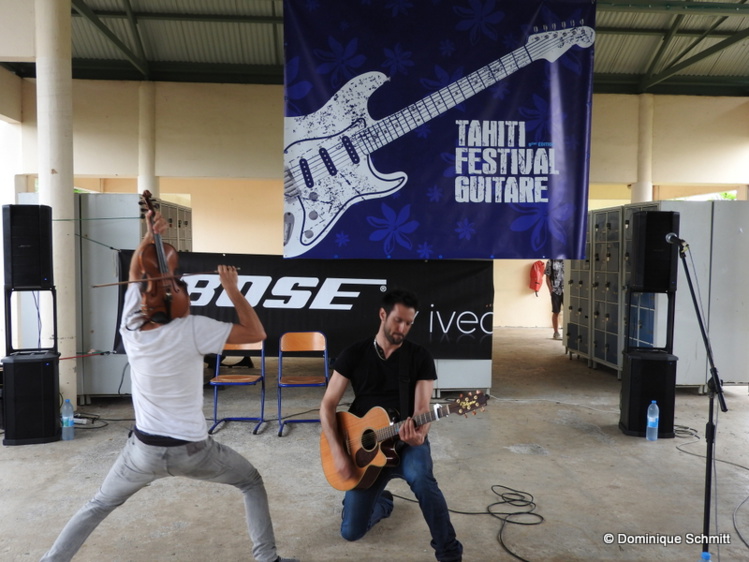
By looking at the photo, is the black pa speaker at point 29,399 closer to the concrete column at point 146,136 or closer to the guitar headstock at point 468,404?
the guitar headstock at point 468,404

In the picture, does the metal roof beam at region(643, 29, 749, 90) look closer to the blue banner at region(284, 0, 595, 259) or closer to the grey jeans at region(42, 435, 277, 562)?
the blue banner at region(284, 0, 595, 259)

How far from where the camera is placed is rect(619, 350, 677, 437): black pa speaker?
591 cm

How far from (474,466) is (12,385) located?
418 centimetres

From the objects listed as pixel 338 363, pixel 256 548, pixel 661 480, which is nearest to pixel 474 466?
pixel 661 480

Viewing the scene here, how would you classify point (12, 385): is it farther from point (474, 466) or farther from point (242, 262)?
point (474, 466)

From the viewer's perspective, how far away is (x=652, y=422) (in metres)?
5.82

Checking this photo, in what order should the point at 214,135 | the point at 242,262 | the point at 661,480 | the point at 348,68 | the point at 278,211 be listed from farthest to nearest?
the point at 278,211 → the point at 214,135 → the point at 242,262 → the point at 348,68 → the point at 661,480

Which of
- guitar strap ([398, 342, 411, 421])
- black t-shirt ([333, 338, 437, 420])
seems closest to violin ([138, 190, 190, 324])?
black t-shirt ([333, 338, 437, 420])

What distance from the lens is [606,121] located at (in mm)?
10531

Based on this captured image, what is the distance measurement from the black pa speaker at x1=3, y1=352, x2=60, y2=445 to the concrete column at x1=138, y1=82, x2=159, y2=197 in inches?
188

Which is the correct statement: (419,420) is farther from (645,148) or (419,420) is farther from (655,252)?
(645,148)

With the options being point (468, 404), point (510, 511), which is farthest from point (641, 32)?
point (468, 404)

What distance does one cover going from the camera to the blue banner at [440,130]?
650 centimetres

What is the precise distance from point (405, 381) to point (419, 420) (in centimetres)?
35
